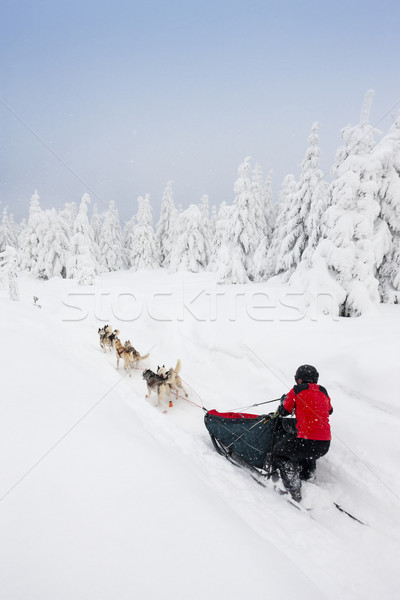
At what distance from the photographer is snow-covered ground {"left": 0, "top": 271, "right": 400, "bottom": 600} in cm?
200

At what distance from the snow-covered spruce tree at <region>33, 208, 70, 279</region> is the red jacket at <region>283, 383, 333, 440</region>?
3183 cm

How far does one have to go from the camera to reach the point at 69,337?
34.5 feet

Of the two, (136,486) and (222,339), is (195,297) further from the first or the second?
(136,486)

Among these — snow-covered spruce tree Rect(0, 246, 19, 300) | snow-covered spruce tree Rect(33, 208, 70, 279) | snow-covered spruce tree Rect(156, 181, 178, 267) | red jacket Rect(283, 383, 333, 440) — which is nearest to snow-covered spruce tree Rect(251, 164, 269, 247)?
snow-covered spruce tree Rect(156, 181, 178, 267)

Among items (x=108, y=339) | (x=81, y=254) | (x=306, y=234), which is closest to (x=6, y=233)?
(x=81, y=254)

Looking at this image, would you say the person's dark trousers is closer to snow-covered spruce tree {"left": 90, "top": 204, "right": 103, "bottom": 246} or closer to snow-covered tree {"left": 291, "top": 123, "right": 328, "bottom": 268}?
snow-covered tree {"left": 291, "top": 123, "right": 328, "bottom": 268}

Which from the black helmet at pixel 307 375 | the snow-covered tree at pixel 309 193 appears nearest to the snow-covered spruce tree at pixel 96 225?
the snow-covered tree at pixel 309 193

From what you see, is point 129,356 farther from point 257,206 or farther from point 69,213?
point 69,213

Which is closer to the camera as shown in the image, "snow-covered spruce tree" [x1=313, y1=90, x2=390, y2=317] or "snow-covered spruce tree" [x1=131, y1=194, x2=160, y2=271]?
"snow-covered spruce tree" [x1=313, y1=90, x2=390, y2=317]

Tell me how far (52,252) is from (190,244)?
15340 millimetres

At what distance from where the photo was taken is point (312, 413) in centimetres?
387

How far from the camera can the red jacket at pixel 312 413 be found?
152 inches

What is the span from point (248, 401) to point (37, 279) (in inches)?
1213

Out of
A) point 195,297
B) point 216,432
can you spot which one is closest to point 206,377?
point 216,432
